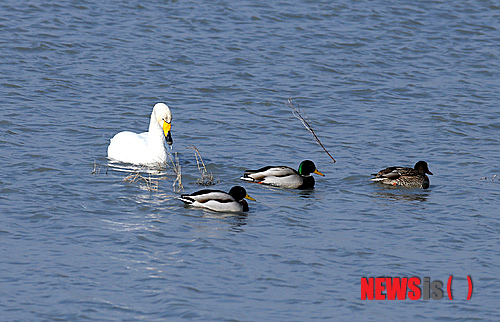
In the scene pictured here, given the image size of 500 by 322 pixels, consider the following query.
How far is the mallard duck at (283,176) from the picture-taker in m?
13.1

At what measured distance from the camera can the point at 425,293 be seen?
353 inches

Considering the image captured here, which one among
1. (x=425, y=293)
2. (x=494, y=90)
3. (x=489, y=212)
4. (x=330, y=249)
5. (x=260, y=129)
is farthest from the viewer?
(x=494, y=90)

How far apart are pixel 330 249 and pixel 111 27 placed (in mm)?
15564

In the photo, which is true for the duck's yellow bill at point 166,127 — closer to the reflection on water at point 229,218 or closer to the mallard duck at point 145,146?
the mallard duck at point 145,146

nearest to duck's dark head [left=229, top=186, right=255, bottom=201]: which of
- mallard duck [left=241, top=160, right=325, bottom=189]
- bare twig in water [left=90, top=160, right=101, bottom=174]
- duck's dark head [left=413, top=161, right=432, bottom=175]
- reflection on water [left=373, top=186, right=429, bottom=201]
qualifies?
mallard duck [left=241, top=160, right=325, bottom=189]

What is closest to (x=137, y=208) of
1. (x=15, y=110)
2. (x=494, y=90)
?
(x=15, y=110)

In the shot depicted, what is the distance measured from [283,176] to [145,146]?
9.04 feet

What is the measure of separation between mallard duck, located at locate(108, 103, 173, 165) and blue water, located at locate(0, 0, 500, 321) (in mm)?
345

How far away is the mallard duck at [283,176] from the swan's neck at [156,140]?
183cm

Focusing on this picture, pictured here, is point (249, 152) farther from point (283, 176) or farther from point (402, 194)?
point (402, 194)

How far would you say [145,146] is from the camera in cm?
1440

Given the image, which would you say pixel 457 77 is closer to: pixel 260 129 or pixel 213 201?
pixel 260 129

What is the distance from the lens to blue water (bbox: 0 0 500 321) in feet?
28.9

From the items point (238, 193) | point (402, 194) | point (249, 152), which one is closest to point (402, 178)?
point (402, 194)
